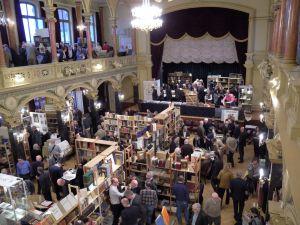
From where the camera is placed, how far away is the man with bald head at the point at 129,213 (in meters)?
6.52

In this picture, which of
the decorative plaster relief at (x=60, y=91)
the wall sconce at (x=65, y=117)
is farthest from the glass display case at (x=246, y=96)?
the decorative plaster relief at (x=60, y=91)

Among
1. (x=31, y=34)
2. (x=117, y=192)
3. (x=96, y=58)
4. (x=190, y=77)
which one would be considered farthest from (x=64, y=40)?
(x=117, y=192)

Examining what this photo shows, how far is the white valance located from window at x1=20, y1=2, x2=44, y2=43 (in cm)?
800

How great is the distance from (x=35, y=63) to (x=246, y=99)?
10994 millimetres

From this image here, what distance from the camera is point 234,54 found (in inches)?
704

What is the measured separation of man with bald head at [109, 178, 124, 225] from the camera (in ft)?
24.1

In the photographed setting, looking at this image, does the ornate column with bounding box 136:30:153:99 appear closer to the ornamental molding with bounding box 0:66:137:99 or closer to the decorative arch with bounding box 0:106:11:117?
the ornamental molding with bounding box 0:66:137:99

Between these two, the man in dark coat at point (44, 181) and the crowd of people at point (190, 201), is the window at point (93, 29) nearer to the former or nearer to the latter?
the crowd of people at point (190, 201)

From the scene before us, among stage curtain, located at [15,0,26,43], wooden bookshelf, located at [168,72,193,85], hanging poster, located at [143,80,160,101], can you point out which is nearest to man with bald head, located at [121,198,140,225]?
stage curtain, located at [15,0,26,43]

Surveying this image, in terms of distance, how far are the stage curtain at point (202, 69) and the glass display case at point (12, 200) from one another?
49.4ft

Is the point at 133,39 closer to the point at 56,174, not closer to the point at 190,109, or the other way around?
the point at 190,109

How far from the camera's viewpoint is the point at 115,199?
7.40 m

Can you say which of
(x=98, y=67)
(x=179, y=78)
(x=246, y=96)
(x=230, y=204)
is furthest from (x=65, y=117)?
(x=179, y=78)

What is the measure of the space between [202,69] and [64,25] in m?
9.51
